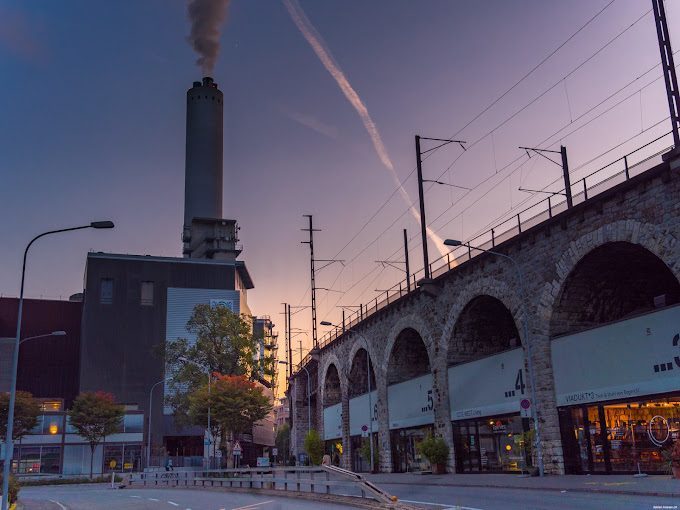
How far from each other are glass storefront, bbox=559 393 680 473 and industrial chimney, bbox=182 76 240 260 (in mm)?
67848

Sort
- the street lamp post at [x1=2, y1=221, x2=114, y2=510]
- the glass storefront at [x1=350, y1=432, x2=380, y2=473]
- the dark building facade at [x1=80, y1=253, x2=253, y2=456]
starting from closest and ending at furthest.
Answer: the street lamp post at [x1=2, y1=221, x2=114, y2=510], the glass storefront at [x1=350, y1=432, x2=380, y2=473], the dark building facade at [x1=80, y1=253, x2=253, y2=456]

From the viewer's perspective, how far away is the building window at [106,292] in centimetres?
8156

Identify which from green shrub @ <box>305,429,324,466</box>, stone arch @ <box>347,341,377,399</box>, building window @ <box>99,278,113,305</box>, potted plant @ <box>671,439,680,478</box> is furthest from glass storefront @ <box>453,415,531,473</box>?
building window @ <box>99,278,113,305</box>

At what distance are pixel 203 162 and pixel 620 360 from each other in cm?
7152

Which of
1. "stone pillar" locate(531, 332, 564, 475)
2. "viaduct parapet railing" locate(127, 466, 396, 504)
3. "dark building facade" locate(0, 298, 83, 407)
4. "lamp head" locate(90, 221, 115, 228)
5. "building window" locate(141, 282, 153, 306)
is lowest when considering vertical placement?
"viaduct parapet railing" locate(127, 466, 396, 504)

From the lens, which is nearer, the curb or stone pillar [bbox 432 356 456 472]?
the curb

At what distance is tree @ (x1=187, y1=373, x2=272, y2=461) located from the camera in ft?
177

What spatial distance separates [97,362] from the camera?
258 ft

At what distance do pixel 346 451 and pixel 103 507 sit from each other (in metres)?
33.7

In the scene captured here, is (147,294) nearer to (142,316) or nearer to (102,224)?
(142,316)

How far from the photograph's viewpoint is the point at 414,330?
4459cm

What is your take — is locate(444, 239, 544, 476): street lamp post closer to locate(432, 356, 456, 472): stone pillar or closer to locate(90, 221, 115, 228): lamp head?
locate(432, 356, 456, 472): stone pillar

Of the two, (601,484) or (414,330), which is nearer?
(601,484)

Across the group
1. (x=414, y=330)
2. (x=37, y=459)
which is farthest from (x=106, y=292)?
(x=414, y=330)
